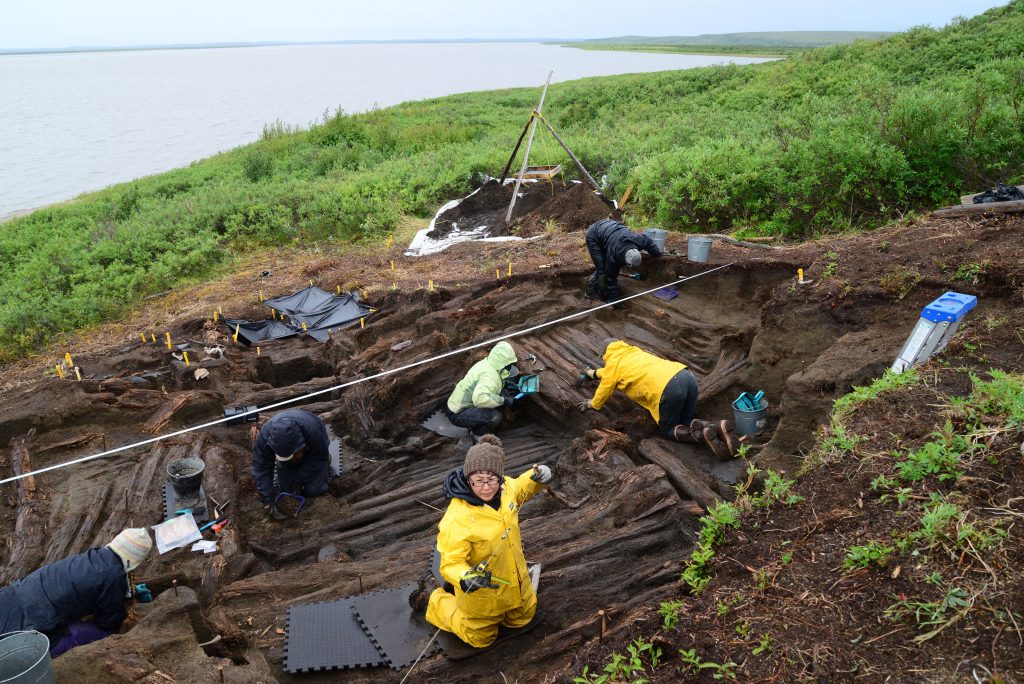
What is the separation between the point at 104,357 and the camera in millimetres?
10258

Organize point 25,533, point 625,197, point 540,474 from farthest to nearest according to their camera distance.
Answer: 1. point 625,197
2. point 25,533
3. point 540,474

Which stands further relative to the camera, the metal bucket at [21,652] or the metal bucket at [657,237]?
the metal bucket at [657,237]

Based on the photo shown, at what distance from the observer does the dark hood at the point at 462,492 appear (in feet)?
13.1

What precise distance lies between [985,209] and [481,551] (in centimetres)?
765

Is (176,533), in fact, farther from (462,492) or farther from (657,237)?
(657,237)

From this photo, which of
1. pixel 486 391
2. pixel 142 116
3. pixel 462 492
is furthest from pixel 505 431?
pixel 142 116

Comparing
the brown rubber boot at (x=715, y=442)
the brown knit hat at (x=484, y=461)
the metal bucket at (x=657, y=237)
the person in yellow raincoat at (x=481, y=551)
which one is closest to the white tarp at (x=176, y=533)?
the person in yellow raincoat at (x=481, y=551)

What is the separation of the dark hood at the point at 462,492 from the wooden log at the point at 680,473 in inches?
80.0

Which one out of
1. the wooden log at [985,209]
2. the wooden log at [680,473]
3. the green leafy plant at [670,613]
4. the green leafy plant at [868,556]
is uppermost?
the wooden log at [985,209]

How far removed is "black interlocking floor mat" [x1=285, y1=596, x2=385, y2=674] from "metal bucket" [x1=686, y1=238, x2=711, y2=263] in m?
6.59

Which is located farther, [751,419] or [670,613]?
[751,419]

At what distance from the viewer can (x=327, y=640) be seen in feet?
14.9

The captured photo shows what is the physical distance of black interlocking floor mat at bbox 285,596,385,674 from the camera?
4.33 m

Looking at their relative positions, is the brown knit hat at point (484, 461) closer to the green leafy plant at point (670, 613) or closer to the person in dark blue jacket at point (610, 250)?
the green leafy plant at point (670, 613)
